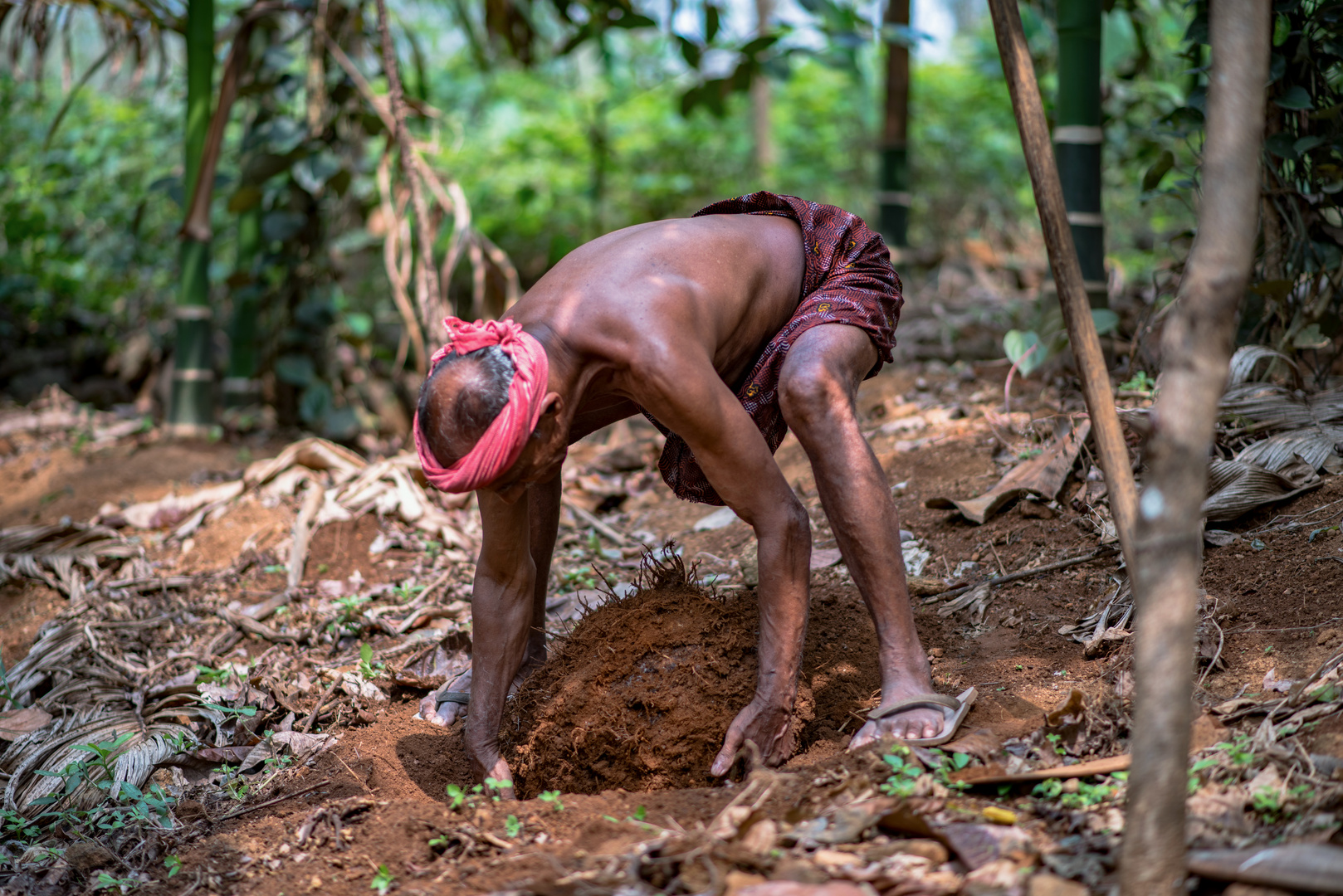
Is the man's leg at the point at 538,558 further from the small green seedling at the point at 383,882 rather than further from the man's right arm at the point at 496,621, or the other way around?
the small green seedling at the point at 383,882

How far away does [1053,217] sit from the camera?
214cm

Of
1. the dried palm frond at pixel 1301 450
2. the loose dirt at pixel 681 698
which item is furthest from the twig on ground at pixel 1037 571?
the dried palm frond at pixel 1301 450

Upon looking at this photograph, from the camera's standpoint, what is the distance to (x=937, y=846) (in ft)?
5.46

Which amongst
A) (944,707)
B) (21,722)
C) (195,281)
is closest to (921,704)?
(944,707)

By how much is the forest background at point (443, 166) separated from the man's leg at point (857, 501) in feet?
6.20

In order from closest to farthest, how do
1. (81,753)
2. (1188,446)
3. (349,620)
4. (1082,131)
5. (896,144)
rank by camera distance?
1. (1188,446)
2. (81,753)
3. (349,620)
4. (1082,131)
5. (896,144)

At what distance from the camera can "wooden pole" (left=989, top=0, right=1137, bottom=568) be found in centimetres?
207

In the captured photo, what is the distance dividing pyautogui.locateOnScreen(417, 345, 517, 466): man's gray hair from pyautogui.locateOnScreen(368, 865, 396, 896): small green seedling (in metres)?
0.77

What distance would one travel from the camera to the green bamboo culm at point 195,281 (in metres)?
5.15

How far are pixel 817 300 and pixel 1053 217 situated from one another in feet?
1.85

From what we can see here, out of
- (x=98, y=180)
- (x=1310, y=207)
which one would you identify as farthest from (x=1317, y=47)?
(x=98, y=180)

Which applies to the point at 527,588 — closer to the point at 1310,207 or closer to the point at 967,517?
the point at 967,517

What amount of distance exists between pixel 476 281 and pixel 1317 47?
3278 mm

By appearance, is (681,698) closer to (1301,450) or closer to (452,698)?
(452,698)
